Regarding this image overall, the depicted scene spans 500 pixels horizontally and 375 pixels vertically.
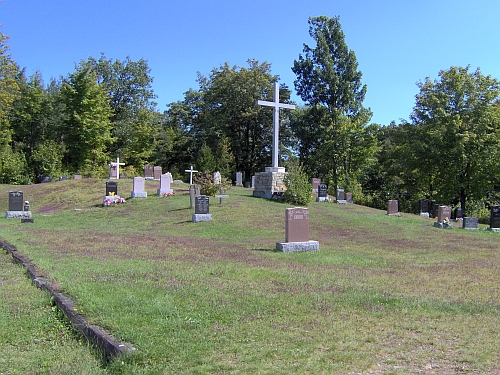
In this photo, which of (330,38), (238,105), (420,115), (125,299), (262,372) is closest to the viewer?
(262,372)

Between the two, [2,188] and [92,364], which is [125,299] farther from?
[2,188]

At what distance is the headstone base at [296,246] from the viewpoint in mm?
10578

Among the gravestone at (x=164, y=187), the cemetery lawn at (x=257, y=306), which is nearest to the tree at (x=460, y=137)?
the gravestone at (x=164, y=187)

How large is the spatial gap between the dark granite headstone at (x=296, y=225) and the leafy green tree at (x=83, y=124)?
115 feet

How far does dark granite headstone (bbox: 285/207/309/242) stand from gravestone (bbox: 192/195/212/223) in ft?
20.1

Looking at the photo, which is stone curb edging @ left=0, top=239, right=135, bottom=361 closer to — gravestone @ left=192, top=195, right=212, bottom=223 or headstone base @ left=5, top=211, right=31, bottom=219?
gravestone @ left=192, top=195, right=212, bottom=223

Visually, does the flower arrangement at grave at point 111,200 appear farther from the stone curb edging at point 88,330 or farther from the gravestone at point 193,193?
the stone curb edging at point 88,330

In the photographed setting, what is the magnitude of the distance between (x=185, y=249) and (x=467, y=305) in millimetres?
6419

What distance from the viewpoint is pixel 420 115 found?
119 ft

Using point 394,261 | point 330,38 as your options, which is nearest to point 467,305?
point 394,261

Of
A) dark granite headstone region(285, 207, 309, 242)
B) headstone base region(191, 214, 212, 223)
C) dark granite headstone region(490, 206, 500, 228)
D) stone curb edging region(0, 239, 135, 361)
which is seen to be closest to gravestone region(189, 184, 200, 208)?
headstone base region(191, 214, 212, 223)

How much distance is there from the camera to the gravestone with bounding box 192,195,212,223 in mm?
16406

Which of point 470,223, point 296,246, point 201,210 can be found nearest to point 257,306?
point 296,246

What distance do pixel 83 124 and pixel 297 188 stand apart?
27516 millimetres
